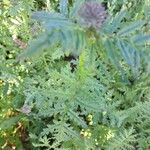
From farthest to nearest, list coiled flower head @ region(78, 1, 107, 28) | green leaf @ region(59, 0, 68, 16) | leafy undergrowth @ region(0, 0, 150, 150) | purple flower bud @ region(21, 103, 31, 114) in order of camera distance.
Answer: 1. purple flower bud @ region(21, 103, 31, 114)
2. leafy undergrowth @ region(0, 0, 150, 150)
3. green leaf @ region(59, 0, 68, 16)
4. coiled flower head @ region(78, 1, 107, 28)

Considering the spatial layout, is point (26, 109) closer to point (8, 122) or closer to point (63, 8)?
point (8, 122)

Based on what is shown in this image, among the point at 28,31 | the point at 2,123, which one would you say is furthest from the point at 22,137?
the point at 28,31

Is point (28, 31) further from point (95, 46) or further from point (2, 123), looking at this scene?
point (95, 46)

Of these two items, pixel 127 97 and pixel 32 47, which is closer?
pixel 32 47

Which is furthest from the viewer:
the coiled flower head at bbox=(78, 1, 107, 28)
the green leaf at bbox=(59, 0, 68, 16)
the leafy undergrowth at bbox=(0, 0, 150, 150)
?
the leafy undergrowth at bbox=(0, 0, 150, 150)

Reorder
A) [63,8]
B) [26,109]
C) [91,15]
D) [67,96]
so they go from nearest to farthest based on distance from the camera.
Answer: [91,15], [63,8], [67,96], [26,109]

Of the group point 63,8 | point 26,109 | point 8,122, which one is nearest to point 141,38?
point 63,8

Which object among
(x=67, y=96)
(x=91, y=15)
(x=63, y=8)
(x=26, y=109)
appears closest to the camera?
(x=91, y=15)

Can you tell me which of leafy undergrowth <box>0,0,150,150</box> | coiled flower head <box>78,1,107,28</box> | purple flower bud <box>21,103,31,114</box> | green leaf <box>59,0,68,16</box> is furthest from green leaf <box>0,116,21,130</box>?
coiled flower head <box>78,1,107,28</box>

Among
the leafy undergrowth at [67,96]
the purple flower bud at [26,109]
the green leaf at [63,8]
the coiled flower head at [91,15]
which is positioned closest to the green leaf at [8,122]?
the leafy undergrowth at [67,96]

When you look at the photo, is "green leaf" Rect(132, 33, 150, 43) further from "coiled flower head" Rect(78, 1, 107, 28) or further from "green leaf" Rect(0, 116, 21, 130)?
"green leaf" Rect(0, 116, 21, 130)

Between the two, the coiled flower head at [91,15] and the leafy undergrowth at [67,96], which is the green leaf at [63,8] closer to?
the leafy undergrowth at [67,96]
